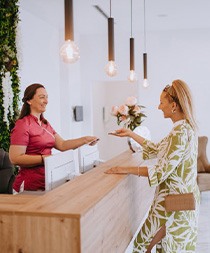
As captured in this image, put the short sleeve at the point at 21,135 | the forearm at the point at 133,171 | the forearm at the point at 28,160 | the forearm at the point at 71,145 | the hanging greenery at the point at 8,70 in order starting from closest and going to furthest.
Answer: the forearm at the point at 133,171 < the forearm at the point at 28,160 < the short sleeve at the point at 21,135 < the forearm at the point at 71,145 < the hanging greenery at the point at 8,70

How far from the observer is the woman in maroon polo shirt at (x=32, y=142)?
10.5ft

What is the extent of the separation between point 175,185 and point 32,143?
127 centimetres

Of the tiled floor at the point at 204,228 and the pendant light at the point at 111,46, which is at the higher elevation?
the pendant light at the point at 111,46

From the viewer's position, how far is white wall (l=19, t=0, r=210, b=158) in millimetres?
7480

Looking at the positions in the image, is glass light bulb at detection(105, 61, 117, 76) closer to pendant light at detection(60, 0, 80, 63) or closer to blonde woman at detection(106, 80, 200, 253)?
pendant light at detection(60, 0, 80, 63)

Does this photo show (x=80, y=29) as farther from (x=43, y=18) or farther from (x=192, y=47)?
(x=192, y=47)

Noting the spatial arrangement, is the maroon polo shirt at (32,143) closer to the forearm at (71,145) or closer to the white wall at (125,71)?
the forearm at (71,145)

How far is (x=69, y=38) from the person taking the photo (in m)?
2.92

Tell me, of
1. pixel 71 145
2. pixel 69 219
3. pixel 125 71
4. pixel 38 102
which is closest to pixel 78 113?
pixel 125 71

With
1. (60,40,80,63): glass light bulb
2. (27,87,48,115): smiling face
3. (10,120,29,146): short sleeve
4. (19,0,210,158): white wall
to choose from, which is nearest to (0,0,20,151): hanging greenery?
(19,0,210,158): white wall

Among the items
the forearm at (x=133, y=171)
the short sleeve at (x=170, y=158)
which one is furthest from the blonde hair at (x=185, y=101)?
the forearm at (x=133, y=171)

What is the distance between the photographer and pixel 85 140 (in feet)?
12.0

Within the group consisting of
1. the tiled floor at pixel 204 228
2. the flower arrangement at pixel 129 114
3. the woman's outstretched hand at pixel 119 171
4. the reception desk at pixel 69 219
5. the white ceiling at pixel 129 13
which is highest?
the white ceiling at pixel 129 13

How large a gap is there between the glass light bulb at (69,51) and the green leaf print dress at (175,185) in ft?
3.02
